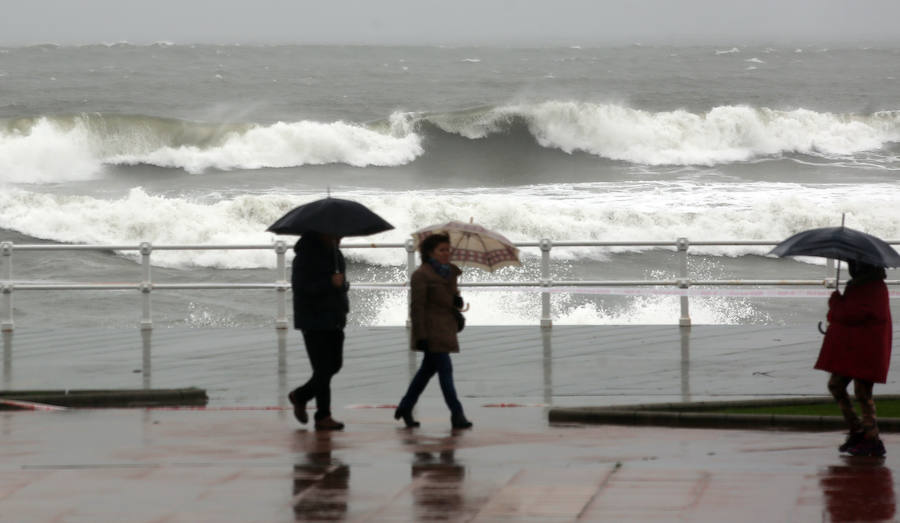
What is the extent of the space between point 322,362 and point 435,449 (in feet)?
4.73

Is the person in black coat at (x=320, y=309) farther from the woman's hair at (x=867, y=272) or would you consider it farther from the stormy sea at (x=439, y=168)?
the stormy sea at (x=439, y=168)

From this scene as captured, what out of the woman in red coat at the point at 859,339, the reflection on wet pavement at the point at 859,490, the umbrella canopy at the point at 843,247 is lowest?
the reflection on wet pavement at the point at 859,490

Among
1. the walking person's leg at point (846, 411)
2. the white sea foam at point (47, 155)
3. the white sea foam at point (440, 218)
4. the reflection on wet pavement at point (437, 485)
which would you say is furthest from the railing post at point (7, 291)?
the white sea foam at point (47, 155)

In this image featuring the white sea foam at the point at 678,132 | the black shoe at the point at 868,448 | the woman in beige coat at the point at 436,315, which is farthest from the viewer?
the white sea foam at the point at 678,132

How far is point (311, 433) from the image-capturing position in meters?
11.2

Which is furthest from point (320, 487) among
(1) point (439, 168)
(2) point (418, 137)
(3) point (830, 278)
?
(2) point (418, 137)

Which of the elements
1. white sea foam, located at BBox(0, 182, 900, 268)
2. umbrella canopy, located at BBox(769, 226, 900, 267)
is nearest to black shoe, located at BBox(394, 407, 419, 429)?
umbrella canopy, located at BBox(769, 226, 900, 267)

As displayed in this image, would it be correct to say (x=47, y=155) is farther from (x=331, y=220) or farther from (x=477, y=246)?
(x=331, y=220)

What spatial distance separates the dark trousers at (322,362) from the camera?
11.3m

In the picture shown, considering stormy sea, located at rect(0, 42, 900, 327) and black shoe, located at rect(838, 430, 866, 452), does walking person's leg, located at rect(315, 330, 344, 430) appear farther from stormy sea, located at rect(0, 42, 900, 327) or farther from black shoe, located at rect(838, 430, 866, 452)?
stormy sea, located at rect(0, 42, 900, 327)

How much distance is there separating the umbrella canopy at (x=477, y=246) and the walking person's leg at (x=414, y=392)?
3.05 ft

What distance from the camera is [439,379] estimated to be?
11297 mm

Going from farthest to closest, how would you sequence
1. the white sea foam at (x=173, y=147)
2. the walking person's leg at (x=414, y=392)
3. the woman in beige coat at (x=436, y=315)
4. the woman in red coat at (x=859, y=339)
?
the white sea foam at (x=173, y=147), the walking person's leg at (x=414, y=392), the woman in beige coat at (x=436, y=315), the woman in red coat at (x=859, y=339)

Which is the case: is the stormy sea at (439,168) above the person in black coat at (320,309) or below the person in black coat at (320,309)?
above
